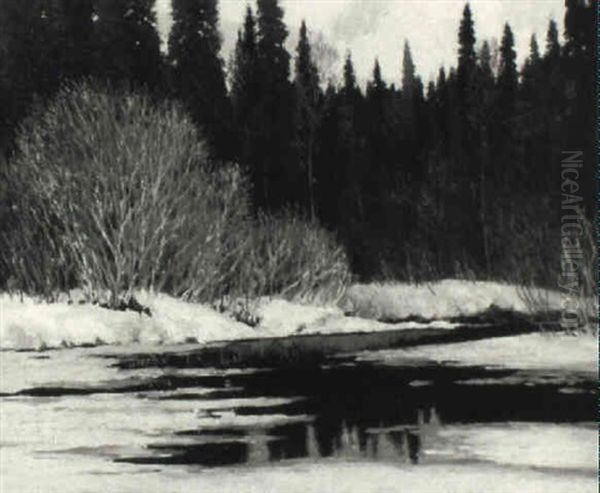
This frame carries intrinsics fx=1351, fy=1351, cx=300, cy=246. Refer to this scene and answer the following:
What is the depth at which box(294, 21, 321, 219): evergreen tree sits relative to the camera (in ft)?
220

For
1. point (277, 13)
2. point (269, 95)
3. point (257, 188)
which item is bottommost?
point (257, 188)

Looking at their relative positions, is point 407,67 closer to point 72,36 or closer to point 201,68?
point 201,68

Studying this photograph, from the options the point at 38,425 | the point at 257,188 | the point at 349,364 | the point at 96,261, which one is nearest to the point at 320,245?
the point at 96,261

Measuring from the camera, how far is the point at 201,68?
6181 cm

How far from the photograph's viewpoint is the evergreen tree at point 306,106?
67062 mm

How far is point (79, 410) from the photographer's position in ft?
59.6

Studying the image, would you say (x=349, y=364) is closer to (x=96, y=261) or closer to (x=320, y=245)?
(x=96, y=261)

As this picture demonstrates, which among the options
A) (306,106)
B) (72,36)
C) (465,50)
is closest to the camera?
(72,36)

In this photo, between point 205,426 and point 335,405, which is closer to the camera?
point 205,426

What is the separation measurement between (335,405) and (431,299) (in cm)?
3433

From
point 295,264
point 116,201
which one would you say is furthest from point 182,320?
point 295,264

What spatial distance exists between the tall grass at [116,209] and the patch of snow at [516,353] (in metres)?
12.2

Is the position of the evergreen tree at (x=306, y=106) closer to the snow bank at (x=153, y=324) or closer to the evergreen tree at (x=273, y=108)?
the evergreen tree at (x=273, y=108)

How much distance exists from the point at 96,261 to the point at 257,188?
84.5ft
